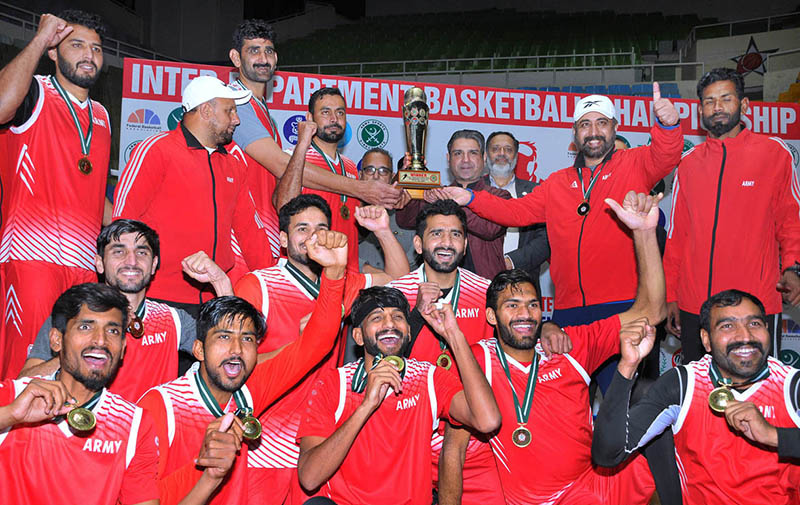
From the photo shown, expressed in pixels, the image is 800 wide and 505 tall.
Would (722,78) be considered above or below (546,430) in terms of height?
above

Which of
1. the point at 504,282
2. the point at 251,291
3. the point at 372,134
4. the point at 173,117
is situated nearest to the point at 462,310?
the point at 504,282

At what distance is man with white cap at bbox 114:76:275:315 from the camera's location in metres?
4.15

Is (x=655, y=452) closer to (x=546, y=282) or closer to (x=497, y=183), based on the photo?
(x=497, y=183)

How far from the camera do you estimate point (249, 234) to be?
4809 millimetres

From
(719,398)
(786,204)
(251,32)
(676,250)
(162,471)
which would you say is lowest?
(162,471)

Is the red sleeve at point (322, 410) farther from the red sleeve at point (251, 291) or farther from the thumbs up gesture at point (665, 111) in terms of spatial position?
the thumbs up gesture at point (665, 111)

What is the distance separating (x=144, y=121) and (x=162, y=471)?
14.3 feet

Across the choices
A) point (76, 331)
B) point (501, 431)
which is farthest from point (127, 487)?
point (501, 431)

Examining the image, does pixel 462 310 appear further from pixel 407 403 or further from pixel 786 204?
pixel 786 204

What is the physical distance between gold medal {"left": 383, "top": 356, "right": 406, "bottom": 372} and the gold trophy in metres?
1.79

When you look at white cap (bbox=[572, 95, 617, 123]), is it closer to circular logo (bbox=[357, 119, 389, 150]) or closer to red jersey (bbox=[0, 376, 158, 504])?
circular logo (bbox=[357, 119, 389, 150])

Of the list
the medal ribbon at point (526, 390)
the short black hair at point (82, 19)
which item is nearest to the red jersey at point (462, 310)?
the medal ribbon at point (526, 390)

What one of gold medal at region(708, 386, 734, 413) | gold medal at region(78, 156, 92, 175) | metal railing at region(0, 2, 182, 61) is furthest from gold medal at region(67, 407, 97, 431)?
metal railing at region(0, 2, 182, 61)

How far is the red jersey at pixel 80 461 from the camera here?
9.18 feet
